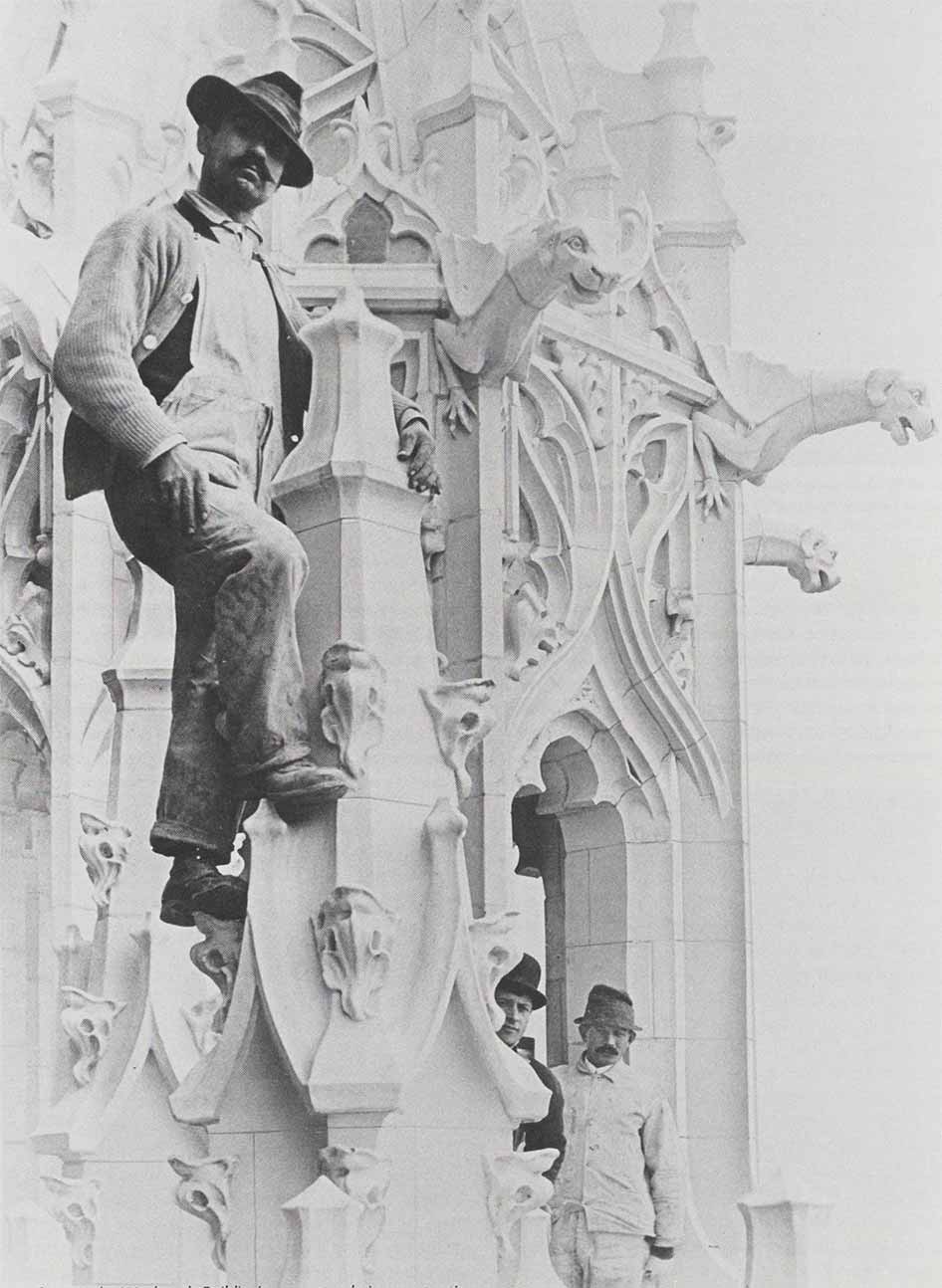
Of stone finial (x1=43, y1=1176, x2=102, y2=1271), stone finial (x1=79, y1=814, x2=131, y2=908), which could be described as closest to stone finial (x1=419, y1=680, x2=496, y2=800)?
stone finial (x1=79, y1=814, x2=131, y2=908)

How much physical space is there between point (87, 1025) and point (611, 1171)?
116 inches

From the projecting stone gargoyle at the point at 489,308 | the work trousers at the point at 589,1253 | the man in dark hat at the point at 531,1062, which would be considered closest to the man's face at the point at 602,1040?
the work trousers at the point at 589,1253

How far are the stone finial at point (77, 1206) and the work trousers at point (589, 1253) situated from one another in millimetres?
2628

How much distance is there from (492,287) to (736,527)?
2.12 m

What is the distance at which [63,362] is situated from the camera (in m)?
4.42

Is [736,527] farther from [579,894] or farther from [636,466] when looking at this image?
[579,894]

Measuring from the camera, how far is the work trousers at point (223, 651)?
4359mm

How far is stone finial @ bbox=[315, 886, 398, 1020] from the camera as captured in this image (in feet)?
13.8

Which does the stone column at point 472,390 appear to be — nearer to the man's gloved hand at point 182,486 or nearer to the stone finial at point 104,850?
the stone finial at point 104,850

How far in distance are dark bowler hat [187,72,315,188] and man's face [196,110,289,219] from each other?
0.05ft

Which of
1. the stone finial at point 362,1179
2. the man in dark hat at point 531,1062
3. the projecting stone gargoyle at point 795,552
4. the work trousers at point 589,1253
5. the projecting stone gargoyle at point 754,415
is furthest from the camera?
the projecting stone gargoyle at point 795,552

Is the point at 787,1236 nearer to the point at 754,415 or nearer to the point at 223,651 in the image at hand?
the point at 223,651

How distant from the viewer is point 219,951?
14.6ft

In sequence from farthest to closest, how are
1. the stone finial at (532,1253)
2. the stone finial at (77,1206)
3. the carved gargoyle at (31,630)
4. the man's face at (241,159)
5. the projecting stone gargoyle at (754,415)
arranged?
the projecting stone gargoyle at (754,415)
the carved gargoyle at (31,630)
the stone finial at (77,1206)
the man's face at (241,159)
the stone finial at (532,1253)
